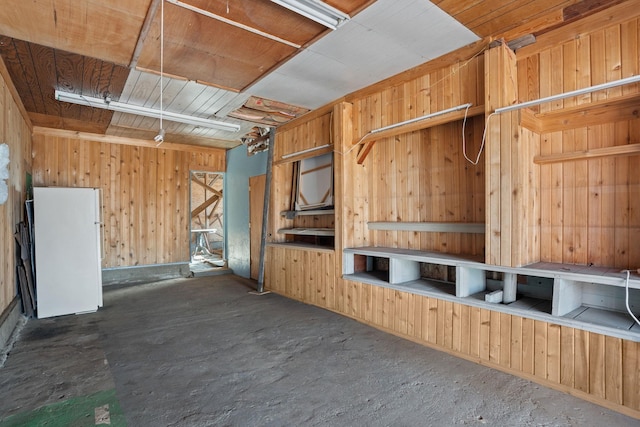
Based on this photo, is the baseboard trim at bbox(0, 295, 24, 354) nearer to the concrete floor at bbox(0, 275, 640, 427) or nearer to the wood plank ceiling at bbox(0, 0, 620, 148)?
the concrete floor at bbox(0, 275, 640, 427)

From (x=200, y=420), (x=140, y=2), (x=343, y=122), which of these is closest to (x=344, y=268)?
(x=343, y=122)

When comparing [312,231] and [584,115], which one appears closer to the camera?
Answer: [584,115]

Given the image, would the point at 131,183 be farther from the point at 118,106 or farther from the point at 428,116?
the point at 428,116

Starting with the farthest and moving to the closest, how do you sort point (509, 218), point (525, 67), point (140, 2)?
point (525, 67)
point (509, 218)
point (140, 2)

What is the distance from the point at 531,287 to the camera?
9.16 feet

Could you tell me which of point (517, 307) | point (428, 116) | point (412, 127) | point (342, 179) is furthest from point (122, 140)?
point (517, 307)

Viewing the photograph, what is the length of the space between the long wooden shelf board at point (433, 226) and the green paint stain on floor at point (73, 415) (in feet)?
9.35

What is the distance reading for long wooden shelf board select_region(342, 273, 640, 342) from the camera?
2.04 meters

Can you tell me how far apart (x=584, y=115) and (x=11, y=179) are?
5.31 m

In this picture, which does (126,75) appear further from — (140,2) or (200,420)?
(200,420)

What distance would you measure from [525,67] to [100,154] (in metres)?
6.40

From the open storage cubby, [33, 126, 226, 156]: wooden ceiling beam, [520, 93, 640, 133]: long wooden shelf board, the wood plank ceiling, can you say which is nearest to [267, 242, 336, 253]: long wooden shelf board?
the open storage cubby

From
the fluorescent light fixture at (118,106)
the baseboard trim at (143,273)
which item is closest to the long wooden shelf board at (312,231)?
the fluorescent light fixture at (118,106)

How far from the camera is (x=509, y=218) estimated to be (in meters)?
2.50
